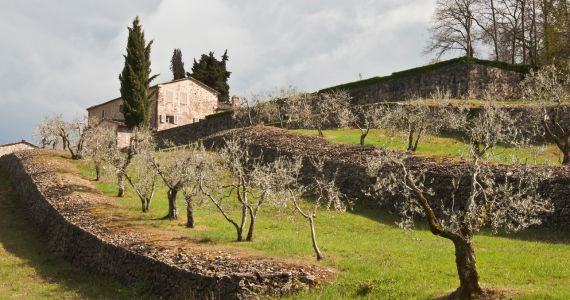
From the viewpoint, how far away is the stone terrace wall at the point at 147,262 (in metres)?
21.8

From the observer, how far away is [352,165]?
1631 inches

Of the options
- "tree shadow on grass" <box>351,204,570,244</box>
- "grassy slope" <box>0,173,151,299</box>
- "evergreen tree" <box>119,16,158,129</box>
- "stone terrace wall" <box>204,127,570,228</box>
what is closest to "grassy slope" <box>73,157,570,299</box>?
"tree shadow on grass" <box>351,204,570,244</box>

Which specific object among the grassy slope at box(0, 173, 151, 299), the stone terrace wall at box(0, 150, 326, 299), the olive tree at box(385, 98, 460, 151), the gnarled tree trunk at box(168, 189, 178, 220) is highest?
the olive tree at box(385, 98, 460, 151)

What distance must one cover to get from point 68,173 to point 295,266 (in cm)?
3291

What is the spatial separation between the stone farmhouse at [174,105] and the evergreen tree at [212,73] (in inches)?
459

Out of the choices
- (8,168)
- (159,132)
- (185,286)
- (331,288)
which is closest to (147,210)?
(185,286)

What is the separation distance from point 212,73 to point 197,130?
28729 millimetres

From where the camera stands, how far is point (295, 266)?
22781 millimetres

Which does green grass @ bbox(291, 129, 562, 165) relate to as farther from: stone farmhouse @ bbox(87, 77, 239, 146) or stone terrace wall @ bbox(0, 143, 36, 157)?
stone terrace wall @ bbox(0, 143, 36, 157)

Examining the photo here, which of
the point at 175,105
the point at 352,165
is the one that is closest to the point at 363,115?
the point at 352,165

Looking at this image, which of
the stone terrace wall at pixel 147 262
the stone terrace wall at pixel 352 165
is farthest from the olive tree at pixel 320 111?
the stone terrace wall at pixel 147 262

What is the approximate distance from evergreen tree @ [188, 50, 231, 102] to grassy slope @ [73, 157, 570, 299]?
6535cm

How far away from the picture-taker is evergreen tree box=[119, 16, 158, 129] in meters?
65.4

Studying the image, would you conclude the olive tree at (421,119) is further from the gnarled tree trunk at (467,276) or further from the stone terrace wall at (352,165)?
the gnarled tree trunk at (467,276)
